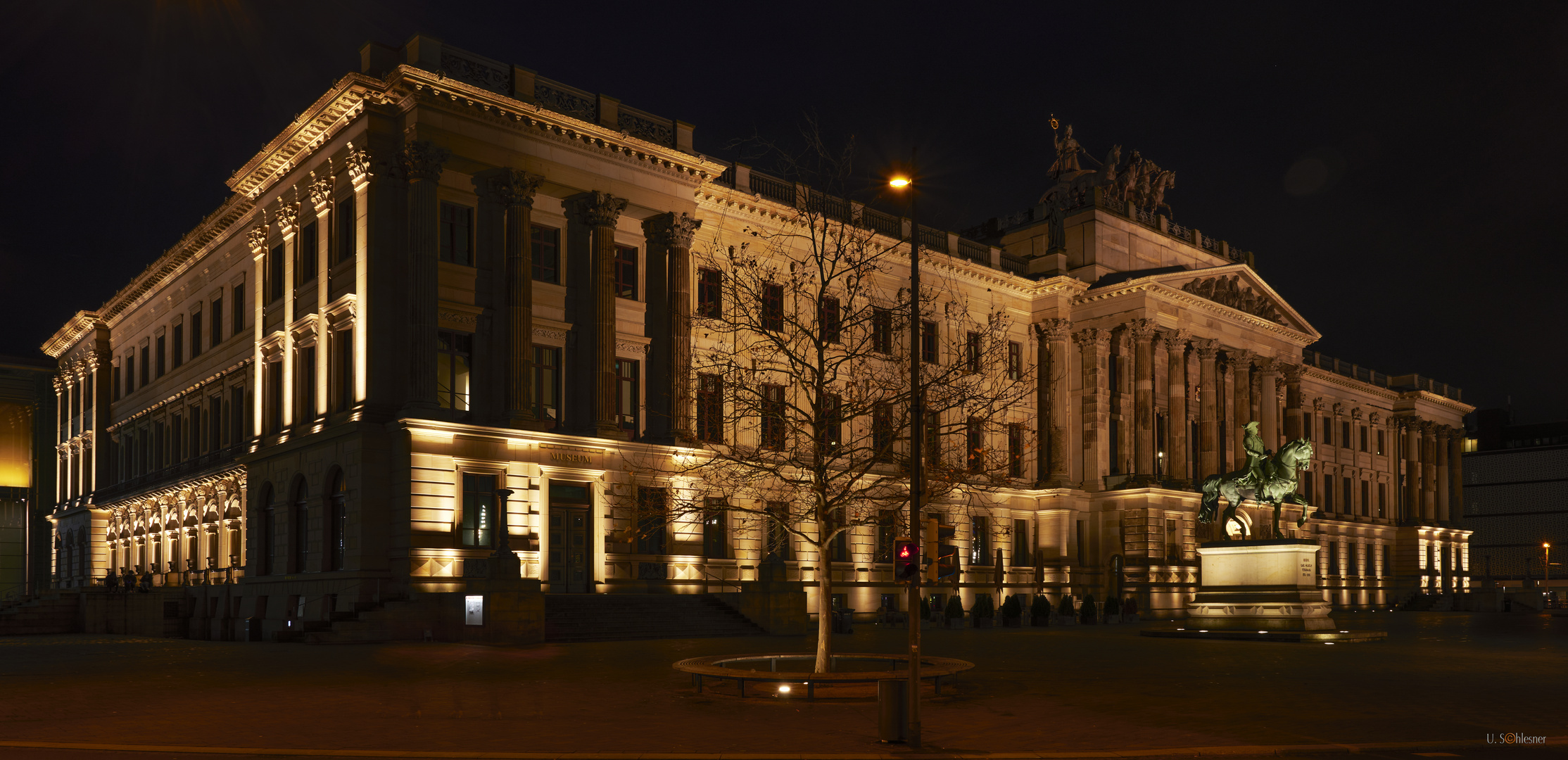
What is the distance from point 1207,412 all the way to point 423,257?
4524 cm

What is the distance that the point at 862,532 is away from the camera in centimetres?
5269

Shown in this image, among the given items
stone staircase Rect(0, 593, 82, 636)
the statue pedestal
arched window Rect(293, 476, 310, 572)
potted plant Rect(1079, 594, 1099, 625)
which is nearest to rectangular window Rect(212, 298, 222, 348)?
stone staircase Rect(0, 593, 82, 636)

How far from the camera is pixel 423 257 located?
38500 mm

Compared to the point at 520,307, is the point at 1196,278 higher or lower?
higher

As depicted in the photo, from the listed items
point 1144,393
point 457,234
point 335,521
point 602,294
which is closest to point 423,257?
point 457,234

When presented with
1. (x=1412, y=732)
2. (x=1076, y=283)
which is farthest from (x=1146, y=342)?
(x=1412, y=732)

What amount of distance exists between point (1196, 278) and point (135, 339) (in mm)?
56592

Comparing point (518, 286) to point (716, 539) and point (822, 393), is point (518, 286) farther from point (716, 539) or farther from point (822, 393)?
point (822, 393)

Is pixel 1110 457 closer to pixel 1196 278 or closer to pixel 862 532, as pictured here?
pixel 1196 278

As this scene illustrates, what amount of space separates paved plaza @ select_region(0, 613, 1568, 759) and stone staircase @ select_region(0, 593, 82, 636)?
22741mm

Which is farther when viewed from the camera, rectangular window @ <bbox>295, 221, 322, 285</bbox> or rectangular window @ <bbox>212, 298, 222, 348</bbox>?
rectangular window @ <bbox>212, 298, 222, 348</bbox>

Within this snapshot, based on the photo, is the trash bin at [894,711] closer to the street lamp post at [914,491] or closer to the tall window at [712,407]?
the street lamp post at [914,491]

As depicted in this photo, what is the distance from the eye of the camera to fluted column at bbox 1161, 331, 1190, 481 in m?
65.2

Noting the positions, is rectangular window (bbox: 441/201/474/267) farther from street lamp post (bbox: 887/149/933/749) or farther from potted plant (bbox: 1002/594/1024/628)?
street lamp post (bbox: 887/149/933/749)
